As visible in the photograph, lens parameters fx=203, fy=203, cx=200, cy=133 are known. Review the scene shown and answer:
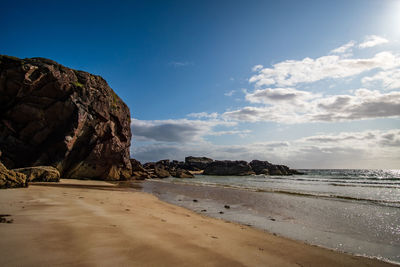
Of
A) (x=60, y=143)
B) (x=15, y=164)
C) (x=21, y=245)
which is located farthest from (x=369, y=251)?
(x=15, y=164)

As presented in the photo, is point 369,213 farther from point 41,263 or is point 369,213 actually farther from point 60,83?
point 60,83

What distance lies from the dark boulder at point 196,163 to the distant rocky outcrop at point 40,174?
71.3 meters

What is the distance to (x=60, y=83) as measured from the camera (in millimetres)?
25500

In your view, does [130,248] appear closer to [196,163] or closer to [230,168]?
[230,168]

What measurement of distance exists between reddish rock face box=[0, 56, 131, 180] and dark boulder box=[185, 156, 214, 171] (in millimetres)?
59981

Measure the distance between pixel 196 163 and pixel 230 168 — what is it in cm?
2336

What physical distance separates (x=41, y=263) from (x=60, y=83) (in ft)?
94.2

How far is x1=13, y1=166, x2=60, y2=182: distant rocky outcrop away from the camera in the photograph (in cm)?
1680

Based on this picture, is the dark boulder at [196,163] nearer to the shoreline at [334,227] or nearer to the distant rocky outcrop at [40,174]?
the distant rocky outcrop at [40,174]

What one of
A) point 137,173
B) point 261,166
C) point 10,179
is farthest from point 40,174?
point 261,166

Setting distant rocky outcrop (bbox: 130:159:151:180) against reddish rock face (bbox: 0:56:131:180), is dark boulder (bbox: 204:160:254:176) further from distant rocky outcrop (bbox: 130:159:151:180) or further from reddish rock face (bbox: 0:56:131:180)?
reddish rock face (bbox: 0:56:131:180)

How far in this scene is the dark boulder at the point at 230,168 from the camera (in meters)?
72.1

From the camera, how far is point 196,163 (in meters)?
93.4

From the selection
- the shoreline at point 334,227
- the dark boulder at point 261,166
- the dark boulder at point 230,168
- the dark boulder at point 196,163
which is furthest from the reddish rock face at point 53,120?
the dark boulder at point 196,163
